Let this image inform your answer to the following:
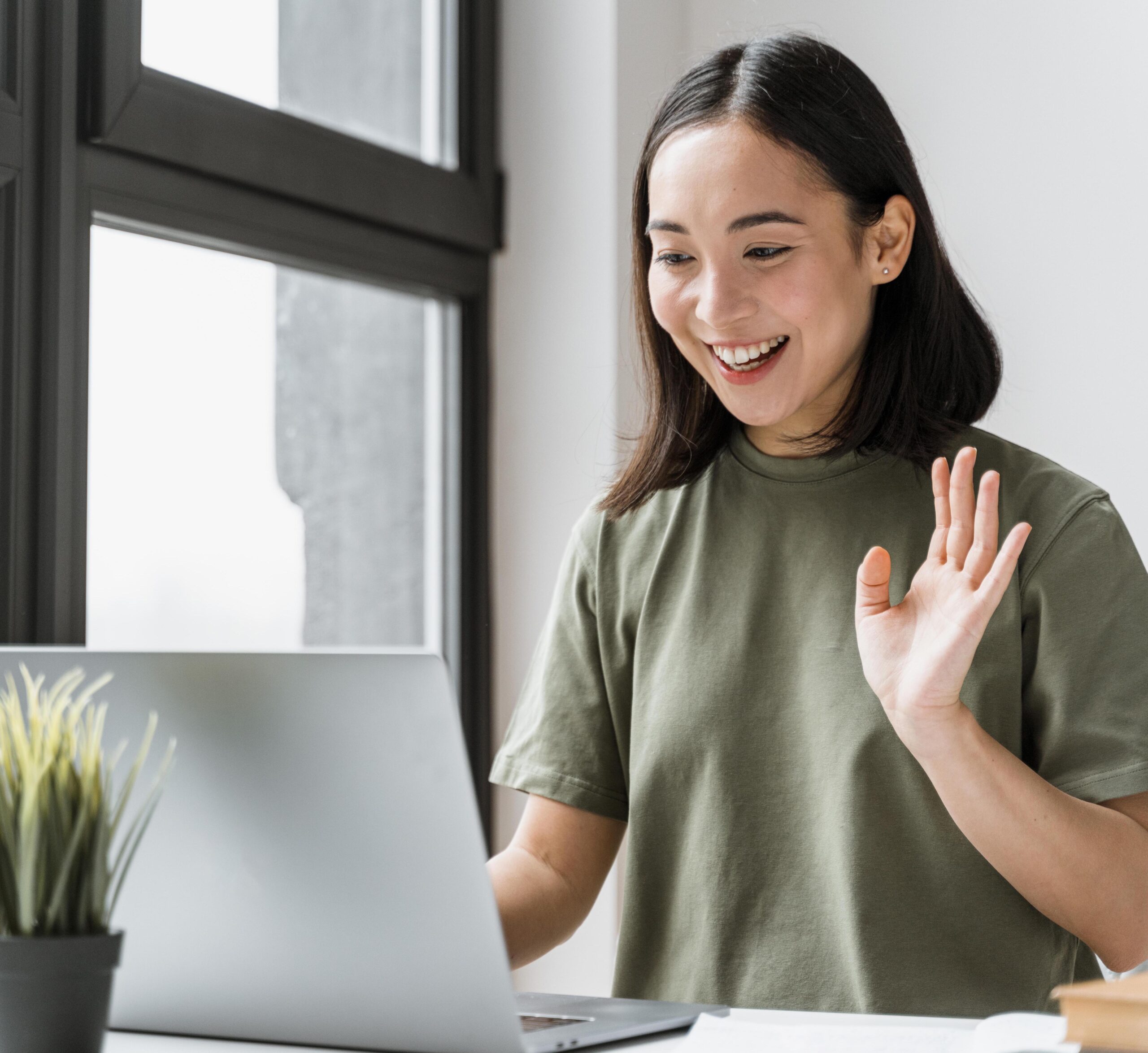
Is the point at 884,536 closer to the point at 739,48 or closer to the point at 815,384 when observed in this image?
the point at 815,384

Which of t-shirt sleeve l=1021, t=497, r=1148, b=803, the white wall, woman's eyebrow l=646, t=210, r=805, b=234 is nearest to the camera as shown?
t-shirt sleeve l=1021, t=497, r=1148, b=803

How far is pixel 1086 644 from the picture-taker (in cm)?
123

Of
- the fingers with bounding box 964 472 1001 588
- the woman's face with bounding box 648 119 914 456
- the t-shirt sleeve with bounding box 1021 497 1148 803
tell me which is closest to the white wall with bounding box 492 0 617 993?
the woman's face with bounding box 648 119 914 456

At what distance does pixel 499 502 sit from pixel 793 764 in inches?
36.9

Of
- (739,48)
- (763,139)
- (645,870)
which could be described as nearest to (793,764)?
(645,870)

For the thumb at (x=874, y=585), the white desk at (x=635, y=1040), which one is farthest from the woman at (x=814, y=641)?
the white desk at (x=635, y=1040)

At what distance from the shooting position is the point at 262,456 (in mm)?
1855

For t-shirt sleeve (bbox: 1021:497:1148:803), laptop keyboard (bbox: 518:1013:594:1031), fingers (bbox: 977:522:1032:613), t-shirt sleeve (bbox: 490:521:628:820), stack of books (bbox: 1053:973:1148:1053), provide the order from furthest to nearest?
t-shirt sleeve (bbox: 490:521:628:820)
t-shirt sleeve (bbox: 1021:497:1148:803)
fingers (bbox: 977:522:1032:613)
laptop keyboard (bbox: 518:1013:594:1031)
stack of books (bbox: 1053:973:1148:1053)

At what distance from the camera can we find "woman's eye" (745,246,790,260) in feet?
4.30

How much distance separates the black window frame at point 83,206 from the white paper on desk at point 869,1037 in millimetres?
912

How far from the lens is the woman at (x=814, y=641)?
47.4 inches

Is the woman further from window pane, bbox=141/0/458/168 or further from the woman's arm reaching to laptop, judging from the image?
window pane, bbox=141/0/458/168

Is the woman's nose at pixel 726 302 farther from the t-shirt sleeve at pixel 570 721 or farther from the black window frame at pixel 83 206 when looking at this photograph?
the black window frame at pixel 83 206

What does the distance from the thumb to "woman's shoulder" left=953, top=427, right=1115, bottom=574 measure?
0.65ft
